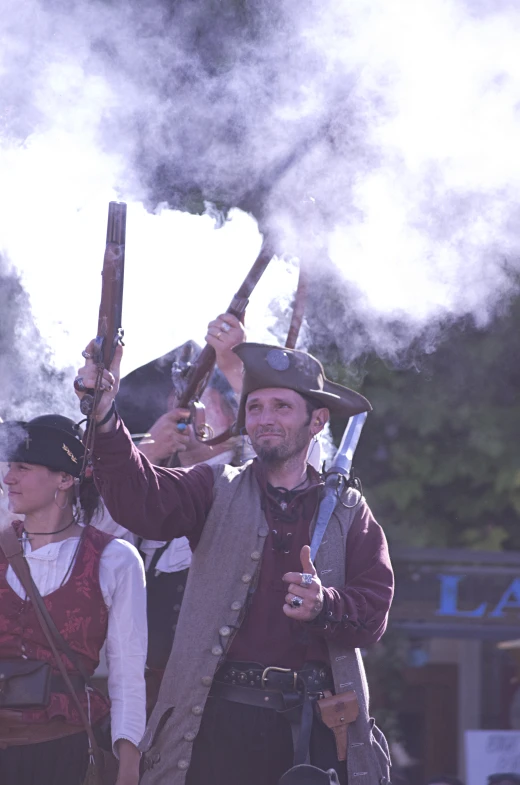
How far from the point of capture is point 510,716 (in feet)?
25.5

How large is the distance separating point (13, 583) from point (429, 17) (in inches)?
93.3

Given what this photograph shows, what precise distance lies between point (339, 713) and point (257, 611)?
37 centimetres

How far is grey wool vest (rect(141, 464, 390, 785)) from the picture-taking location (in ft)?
A: 11.1

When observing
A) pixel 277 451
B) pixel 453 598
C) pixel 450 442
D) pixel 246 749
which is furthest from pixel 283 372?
pixel 450 442

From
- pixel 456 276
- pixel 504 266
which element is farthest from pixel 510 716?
pixel 456 276

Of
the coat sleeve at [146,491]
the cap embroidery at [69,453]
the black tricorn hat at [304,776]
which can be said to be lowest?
the black tricorn hat at [304,776]

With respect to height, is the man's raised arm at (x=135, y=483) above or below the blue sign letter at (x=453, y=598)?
below

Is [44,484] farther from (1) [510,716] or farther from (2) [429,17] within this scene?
(1) [510,716]

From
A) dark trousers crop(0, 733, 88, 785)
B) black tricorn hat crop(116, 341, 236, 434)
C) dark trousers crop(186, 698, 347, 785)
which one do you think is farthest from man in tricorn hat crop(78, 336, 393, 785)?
black tricorn hat crop(116, 341, 236, 434)

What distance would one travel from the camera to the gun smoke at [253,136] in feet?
12.9

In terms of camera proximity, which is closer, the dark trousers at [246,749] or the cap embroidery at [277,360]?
the dark trousers at [246,749]

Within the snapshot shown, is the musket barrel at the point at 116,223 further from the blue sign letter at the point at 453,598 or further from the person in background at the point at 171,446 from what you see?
the blue sign letter at the point at 453,598

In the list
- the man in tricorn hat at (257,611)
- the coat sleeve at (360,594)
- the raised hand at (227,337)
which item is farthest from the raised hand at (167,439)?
the coat sleeve at (360,594)

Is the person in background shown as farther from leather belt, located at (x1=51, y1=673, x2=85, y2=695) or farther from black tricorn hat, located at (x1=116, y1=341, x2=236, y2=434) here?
leather belt, located at (x1=51, y1=673, x2=85, y2=695)
